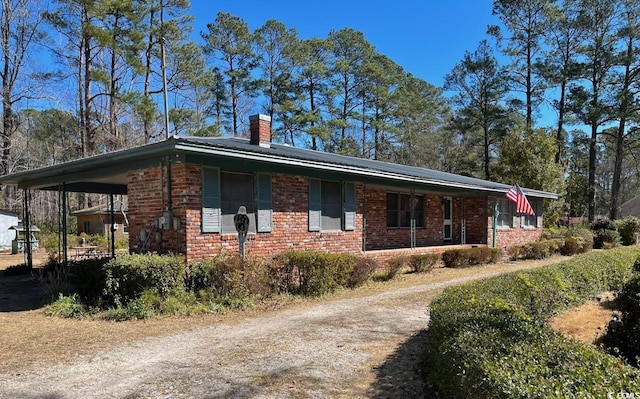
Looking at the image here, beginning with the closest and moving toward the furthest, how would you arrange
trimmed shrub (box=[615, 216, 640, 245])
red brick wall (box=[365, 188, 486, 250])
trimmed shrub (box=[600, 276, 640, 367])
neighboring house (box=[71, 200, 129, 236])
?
trimmed shrub (box=[600, 276, 640, 367])
red brick wall (box=[365, 188, 486, 250])
trimmed shrub (box=[615, 216, 640, 245])
neighboring house (box=[71, 200, 129, 236])

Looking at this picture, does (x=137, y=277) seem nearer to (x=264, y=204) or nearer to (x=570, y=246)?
(x=264, y=204)

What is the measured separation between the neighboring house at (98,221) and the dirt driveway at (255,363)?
2274 centimetres

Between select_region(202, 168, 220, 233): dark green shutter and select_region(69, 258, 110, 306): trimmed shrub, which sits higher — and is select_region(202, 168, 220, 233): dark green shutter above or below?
above

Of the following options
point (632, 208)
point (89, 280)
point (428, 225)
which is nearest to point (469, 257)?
point (428, 225)

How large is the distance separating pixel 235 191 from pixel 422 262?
20.6 feet

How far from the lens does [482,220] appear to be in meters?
18.7

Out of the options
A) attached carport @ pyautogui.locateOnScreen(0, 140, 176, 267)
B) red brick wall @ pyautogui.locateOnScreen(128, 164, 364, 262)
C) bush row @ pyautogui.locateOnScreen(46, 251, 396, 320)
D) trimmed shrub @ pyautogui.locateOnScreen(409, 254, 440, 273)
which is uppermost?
attached carport @ pyautogui.locateOnScreen(0, 140, 176, 267)

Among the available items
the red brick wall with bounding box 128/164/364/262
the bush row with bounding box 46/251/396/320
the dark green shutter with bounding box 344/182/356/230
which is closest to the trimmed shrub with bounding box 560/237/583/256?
the dark green shutter with bounding box 344/182/356/230

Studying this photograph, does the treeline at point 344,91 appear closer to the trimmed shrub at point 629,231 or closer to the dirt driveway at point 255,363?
the trimmed shrub at point 629,231

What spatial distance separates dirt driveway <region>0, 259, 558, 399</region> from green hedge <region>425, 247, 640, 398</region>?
68 cm

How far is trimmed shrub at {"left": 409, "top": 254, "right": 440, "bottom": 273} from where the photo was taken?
12977 mm

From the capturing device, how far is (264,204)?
10.1m

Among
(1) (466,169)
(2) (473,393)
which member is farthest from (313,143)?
(2) (473,393)

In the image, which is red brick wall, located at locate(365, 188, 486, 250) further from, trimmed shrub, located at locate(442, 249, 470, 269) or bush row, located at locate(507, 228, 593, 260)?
trimmed shrub, located at locate(442, 249, 470, 269)
